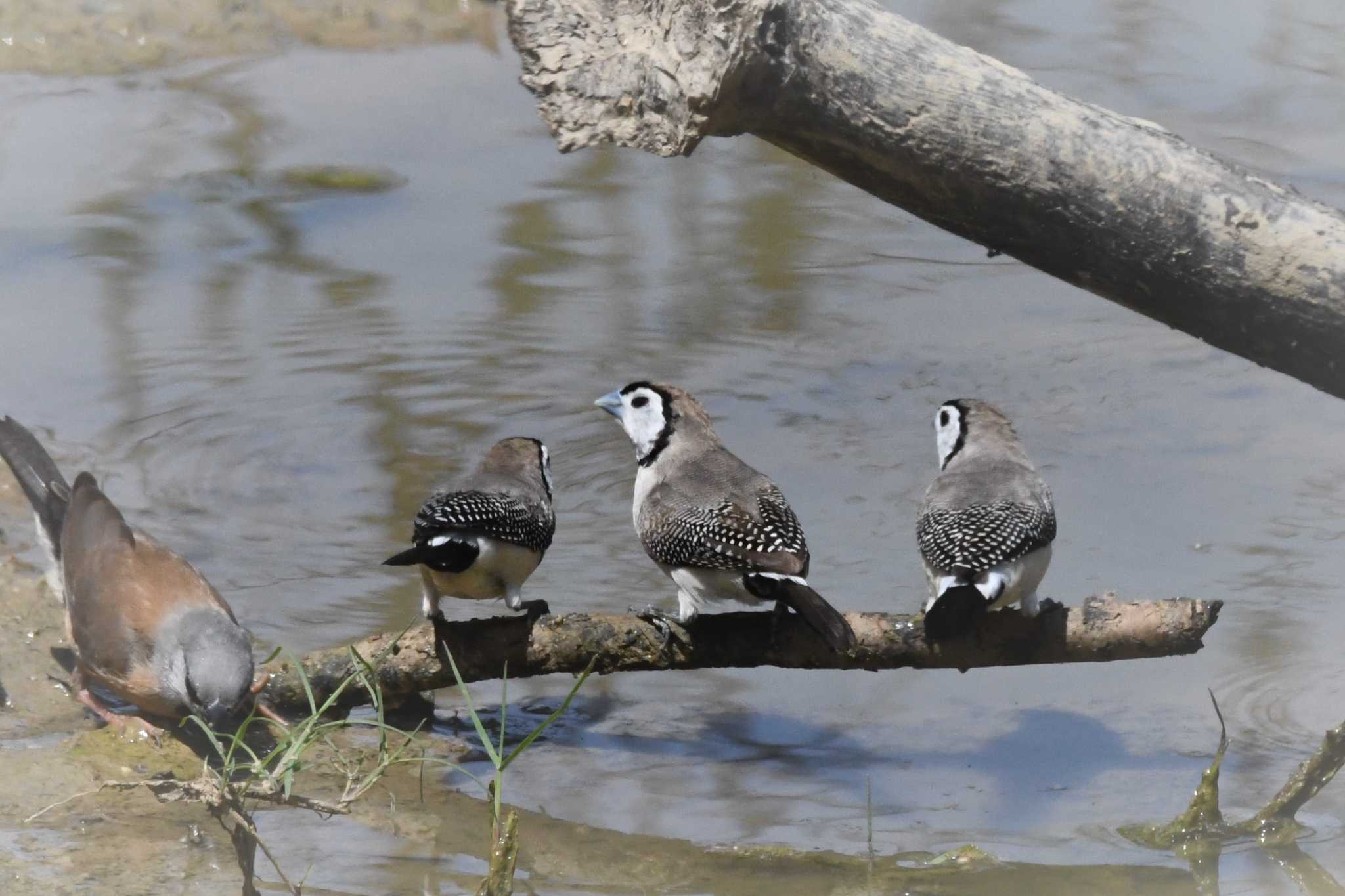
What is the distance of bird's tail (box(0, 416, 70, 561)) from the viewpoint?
20.2 feet

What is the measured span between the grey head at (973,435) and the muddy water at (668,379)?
2.56 ft

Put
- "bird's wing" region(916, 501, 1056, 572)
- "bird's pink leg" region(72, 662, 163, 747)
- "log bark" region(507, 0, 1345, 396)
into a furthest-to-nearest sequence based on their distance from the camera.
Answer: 1. "bird's pink leg" region(72, 662, 163, 747)
2. "bird's wing" region(916, 501, 1056, 572)
3. "log bark" region(507, 0, 1345, 396)

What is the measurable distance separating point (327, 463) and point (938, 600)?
3.46 meters

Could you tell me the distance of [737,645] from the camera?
4996 mm

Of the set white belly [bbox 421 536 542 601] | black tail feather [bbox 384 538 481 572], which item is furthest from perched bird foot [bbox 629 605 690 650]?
black tail feather [bbox 384 538 481 572]

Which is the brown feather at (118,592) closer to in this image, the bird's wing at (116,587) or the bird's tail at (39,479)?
the bird's wing at (116,587)

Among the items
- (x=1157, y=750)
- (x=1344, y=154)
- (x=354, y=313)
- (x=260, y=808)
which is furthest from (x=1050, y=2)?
(x=260, y=808)

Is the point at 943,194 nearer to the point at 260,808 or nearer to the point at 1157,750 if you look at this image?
the point at 1157,750

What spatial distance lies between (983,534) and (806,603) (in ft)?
1.79

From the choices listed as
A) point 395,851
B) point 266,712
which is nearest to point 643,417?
point 266,712

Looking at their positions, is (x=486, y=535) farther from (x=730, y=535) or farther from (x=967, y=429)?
(x=967, y=429)

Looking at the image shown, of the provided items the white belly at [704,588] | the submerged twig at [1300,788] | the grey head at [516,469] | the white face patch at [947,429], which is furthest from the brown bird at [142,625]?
the submerged twig at [1300,788]

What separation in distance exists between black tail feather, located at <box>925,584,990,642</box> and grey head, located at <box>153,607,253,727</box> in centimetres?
209

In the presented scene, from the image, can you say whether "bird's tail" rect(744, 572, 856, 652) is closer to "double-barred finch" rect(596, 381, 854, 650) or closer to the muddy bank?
"double-barred finch" rect(596, 381, 854, 650)
